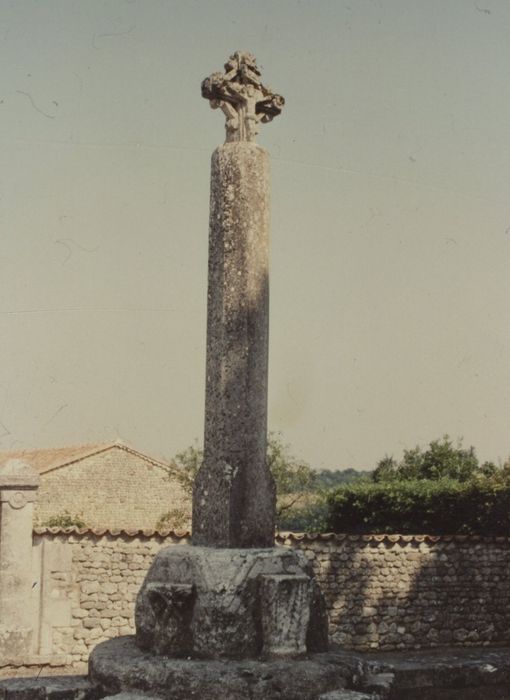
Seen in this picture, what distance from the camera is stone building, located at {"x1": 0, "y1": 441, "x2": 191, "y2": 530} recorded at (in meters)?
27.5

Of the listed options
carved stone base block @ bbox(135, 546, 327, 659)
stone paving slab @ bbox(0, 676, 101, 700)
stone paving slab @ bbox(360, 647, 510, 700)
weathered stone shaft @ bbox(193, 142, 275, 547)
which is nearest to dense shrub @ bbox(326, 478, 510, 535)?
stone paving slab @ bbox(360, 647, 510, 700)

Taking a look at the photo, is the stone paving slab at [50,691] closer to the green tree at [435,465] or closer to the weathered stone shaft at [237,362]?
the weathered stone shaft at [237,362]

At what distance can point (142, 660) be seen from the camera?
14.5 feet

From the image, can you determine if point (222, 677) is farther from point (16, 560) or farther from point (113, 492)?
point (113, 492)

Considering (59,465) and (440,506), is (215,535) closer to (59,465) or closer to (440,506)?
(440,506)

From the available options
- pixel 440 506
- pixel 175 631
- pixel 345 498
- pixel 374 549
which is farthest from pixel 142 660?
pixel 345 498

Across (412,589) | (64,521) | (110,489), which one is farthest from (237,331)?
(110,489)

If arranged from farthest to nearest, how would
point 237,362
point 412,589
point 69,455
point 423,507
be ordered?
point 69,455 < point 423,507 < point 412,589 < point 237,362

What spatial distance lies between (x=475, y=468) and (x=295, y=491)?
7.42m

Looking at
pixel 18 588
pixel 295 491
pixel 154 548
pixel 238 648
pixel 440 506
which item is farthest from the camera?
pixel 295 491

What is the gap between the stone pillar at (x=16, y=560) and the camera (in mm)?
11562

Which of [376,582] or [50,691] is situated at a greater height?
[50,691]

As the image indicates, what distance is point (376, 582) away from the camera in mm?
14297

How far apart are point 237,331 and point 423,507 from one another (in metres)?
14.4
